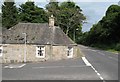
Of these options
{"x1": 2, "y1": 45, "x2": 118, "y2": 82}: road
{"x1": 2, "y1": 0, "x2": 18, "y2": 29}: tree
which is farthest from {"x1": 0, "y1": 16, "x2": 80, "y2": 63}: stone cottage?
{"x1": 2, "y1": 0, "x2": 18, "y2": 29}: tree

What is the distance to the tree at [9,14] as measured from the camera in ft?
268

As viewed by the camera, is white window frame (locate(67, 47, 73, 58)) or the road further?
white window frame (locate(67, 47, 73, 58))

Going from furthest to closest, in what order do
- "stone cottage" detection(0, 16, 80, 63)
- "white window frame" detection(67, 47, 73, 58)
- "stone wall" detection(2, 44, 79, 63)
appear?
"white window frame" detection(67, 47, 73, 58) < "stone cottage" detection(0, 16, 80, 63) < "stone wall" detection(2, 44, 79, 63)

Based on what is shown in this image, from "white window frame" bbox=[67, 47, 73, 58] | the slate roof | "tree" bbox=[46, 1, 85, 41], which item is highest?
"tree" bbox=[46, 1, 85, 41]

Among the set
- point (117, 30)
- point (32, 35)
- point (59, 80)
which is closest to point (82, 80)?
point (59, 80)

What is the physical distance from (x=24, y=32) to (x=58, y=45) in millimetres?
6369

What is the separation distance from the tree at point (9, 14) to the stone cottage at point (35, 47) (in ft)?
97.6

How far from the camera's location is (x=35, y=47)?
159ft

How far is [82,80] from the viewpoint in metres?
22.4

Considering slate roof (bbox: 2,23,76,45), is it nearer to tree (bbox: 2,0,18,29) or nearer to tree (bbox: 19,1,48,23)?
tree (bbox: 2,0,18,29)

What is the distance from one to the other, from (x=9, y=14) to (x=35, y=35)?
3467 cm

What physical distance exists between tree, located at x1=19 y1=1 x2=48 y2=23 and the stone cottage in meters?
31.3

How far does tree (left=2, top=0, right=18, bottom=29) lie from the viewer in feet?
268

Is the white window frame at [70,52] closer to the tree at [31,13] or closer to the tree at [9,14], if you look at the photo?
the tree at [31,13]
